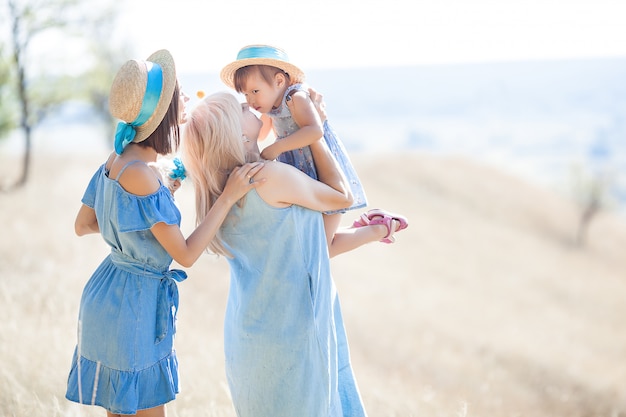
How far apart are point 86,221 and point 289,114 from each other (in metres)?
1.08

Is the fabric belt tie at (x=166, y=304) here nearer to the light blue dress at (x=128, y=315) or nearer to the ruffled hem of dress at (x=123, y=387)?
the light blue dress at (x=128, y=315)

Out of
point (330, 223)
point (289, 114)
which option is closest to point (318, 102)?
point (289, 114)

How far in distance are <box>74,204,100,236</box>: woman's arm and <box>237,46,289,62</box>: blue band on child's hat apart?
0.98 metres

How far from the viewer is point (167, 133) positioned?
266cm

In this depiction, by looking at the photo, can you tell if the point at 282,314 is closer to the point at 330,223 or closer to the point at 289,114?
the point at 330,223

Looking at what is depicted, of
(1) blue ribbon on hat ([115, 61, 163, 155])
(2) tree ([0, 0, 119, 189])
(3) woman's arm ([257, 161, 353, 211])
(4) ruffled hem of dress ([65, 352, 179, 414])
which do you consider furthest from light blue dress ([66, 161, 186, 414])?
(2) tree ([0, 0, 119, 189])

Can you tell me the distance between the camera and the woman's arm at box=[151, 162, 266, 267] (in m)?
2.56

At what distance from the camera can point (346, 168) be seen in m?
3.32

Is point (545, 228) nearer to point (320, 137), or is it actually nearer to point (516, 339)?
point (516, 339)

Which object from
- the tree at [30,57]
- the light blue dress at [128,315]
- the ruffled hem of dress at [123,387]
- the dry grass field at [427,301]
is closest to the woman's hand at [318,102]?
the light blue dress at [128,315]

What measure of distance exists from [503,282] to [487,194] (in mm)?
11449

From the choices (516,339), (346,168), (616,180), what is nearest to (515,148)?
(616,180)

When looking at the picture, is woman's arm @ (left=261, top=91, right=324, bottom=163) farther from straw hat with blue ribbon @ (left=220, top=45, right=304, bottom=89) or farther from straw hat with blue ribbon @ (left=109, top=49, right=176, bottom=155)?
straw hat with blue ribbon @ (left=109, top=49, right=176, bottom=155)

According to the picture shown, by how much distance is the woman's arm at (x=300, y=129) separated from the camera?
2.82 meters
